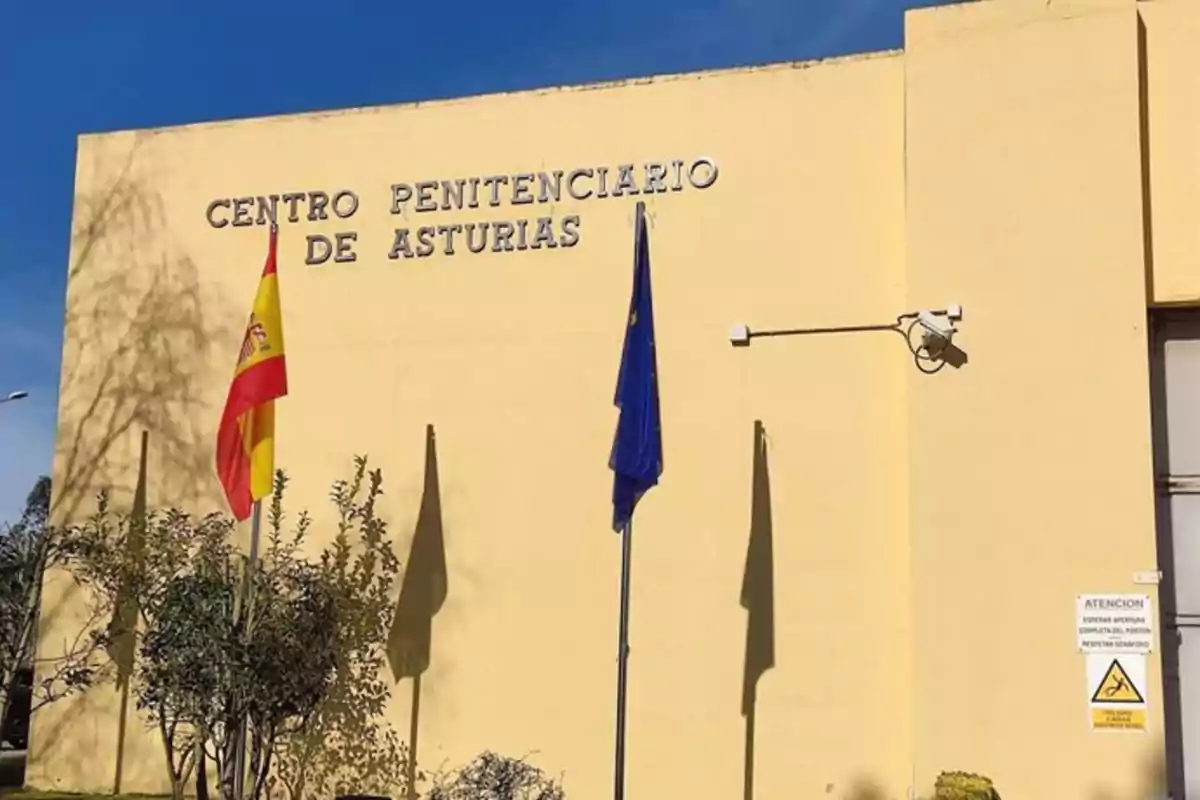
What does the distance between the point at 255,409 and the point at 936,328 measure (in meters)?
5.16

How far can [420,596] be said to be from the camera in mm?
11867

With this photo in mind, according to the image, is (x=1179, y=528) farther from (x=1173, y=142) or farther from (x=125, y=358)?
(x=125, y=358)

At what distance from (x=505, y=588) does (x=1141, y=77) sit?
6.20m

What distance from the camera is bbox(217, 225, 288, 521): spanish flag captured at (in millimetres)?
10922

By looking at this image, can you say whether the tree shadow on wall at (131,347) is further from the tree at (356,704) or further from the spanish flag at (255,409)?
the spanish flag at (255,409)

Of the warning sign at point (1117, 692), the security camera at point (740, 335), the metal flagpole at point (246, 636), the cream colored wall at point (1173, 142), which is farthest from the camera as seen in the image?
the security camera at point (740, 335)

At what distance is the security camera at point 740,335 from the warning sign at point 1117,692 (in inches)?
137

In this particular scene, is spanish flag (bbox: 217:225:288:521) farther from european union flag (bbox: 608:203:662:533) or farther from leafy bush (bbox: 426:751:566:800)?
european union flag (bbox: 608:203:662:533)

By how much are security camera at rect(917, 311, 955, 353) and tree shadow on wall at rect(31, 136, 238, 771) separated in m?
6.15

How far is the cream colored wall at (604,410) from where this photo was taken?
10820 mm

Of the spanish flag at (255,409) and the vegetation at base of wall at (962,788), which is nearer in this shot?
the vegetation at base of wall at (962,788)

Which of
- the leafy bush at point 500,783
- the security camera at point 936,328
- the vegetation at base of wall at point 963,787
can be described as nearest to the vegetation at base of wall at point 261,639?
the leafy bush at point 500,783

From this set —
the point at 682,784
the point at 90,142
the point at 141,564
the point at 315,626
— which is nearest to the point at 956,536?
the point at 682,784

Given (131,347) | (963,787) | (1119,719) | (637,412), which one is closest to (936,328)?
(637,412)
